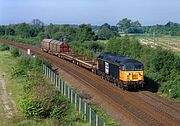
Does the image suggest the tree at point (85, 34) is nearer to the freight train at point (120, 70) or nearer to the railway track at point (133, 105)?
the freight train at point (120, 70)

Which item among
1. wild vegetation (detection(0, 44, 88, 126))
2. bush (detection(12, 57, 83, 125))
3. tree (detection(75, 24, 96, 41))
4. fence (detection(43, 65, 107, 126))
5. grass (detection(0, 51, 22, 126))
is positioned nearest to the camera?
fence (detection(43, 65, 107, 126))

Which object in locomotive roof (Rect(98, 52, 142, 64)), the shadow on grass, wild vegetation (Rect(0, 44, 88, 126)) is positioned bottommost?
the shadow on grass

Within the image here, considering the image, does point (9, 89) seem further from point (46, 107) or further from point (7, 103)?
point (46, 107)

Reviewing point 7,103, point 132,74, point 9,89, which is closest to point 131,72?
point 132,74

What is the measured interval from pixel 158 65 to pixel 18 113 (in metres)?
23.2

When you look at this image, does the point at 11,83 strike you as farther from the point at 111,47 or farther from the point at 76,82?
the point at 111,47

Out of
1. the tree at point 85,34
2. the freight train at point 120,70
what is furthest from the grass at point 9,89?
the tree at point 85,34

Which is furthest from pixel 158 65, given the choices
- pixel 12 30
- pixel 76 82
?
pixel 12 30

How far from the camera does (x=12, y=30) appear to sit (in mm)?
174250

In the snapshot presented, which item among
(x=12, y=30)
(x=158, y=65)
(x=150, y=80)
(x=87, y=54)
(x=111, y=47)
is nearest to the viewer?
(x=150, y=80)

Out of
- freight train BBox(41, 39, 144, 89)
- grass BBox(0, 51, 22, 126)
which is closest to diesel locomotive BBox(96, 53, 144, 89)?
freight train BBox(41, 39, 144, 89)

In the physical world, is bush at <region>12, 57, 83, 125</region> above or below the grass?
above

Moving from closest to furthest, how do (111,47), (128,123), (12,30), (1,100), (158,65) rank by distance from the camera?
(128,123) < (1,100) < (158,65) < (111,47) < (12,30)

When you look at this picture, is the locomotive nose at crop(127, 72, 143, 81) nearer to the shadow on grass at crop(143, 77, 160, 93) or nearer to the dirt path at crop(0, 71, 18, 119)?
the shadow on grass at crop(143, 77, 160, 93)
